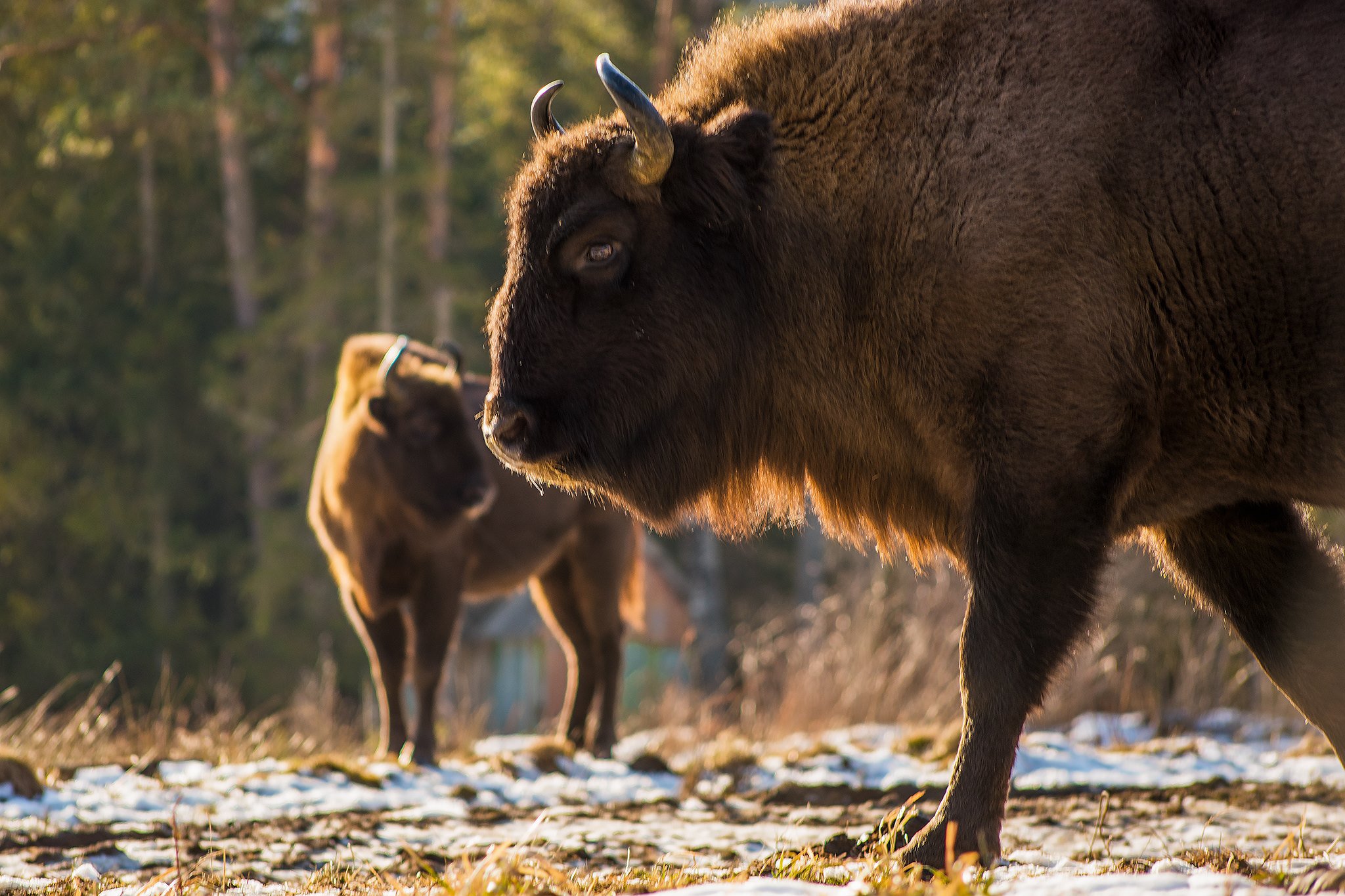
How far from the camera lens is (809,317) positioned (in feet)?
12.9

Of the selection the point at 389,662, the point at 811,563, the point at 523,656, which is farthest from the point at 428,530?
the point at 523,656

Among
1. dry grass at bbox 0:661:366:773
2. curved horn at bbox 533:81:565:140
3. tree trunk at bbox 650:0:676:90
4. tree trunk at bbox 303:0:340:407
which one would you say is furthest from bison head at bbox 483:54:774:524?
tree trunk at bbox 303:0:340:407

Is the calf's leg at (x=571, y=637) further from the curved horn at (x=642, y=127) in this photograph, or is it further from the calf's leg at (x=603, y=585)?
the curved horn at (x=642, y=127)

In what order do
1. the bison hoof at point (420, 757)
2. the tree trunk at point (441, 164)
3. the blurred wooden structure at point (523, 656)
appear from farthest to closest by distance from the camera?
the blurred wooden structure at point (523, 656) < the tree trunk at point (441, 164) < the bison hoof at point (420, 757)

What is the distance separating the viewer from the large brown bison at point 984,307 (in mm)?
3328

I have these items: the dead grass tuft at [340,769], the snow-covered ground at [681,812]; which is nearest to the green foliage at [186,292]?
the snow-covered ground at [681,812]

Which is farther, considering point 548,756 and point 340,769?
point 548,756

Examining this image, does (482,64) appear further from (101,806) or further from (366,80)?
(101,806)

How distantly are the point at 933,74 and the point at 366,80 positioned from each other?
63.9 ft

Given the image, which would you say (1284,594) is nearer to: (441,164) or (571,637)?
(571,637)

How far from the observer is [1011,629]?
3312 mm

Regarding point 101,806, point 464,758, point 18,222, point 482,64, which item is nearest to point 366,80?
point 482,64

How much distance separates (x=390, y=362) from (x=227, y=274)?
18.7 m

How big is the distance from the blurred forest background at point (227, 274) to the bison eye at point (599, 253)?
15.0 metres
